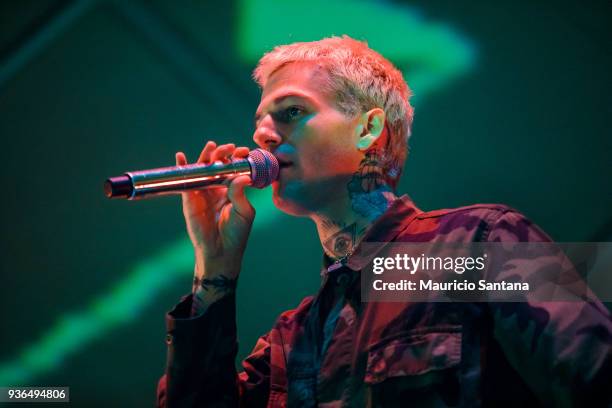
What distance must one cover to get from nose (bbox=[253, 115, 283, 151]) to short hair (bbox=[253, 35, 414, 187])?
0.16 meters

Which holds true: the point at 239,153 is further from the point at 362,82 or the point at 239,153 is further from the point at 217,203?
the point at 362,82

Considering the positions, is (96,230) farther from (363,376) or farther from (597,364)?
(597,364)

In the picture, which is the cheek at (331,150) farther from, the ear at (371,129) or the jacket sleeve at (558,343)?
the jacket sleeve at (558,343)

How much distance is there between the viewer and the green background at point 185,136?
1806 mm

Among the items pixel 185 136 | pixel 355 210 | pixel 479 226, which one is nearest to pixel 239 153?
pixel 355 210

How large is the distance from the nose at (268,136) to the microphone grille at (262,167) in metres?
0.03

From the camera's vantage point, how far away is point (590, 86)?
1781mm

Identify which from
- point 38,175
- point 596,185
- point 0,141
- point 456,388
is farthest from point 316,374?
point 0,141

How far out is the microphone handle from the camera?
1.16 meters

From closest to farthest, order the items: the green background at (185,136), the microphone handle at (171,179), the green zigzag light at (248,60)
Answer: the microphone handle at (171,179) → the green background at (185,136) → the green zigzag light at (248,60)

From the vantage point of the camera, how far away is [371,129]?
1.52m

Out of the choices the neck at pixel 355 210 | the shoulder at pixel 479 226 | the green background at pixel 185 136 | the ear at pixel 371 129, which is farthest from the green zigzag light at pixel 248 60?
the shoulder at pixel 479 226

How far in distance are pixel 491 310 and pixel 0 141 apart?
165cm

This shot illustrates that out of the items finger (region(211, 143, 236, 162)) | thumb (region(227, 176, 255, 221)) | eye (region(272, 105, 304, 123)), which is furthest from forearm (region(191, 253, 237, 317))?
eye (region(272, 105, 304, 123))
